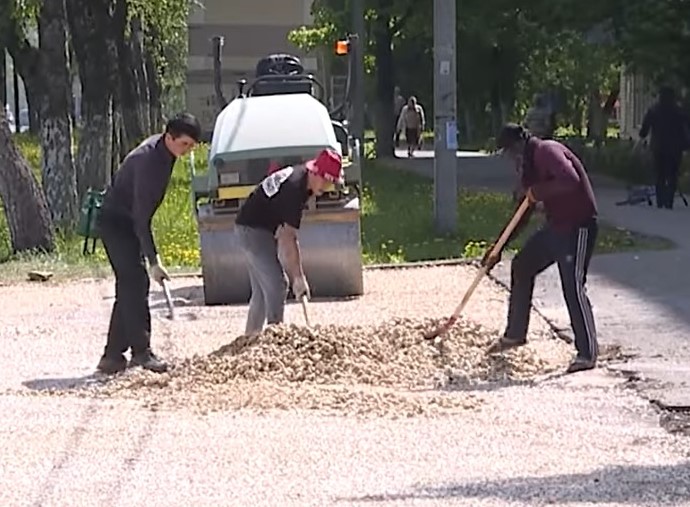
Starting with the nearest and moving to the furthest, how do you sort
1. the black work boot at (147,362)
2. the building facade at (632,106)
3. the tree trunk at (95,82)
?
the black work boot at (147,362) → the tree trunk at (95,82) → the building facade at (632,106)

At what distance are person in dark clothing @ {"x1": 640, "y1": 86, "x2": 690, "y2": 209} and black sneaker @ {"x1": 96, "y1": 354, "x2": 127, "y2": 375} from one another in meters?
14.1

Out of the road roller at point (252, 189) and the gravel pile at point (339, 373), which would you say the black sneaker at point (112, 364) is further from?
the road roller at point (252, 189)

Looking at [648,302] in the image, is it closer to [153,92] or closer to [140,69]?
[140,69]

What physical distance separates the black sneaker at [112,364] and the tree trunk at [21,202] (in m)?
8.83

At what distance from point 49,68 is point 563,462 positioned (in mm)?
16002

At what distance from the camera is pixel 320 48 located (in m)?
46.5

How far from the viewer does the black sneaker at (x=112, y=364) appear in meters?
11.6

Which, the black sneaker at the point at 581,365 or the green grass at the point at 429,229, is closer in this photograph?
the black sneaker at the point at 581,365

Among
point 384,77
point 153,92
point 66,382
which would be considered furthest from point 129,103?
point 66,382

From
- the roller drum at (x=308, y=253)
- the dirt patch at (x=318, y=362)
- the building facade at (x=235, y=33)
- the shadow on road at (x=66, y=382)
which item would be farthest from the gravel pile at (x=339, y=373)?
the building facade at (x=235, y=33)

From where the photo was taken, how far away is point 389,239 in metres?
21.3

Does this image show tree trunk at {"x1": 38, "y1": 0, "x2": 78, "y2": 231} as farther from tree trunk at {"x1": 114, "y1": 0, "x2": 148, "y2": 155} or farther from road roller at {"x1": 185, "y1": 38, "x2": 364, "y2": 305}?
A: tree trunk at {"x1": 114, "y1": 0, "x2": 148, "y2": 155}

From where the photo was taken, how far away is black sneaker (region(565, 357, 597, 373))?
11250 mm

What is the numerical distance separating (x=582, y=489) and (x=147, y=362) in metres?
4.82
